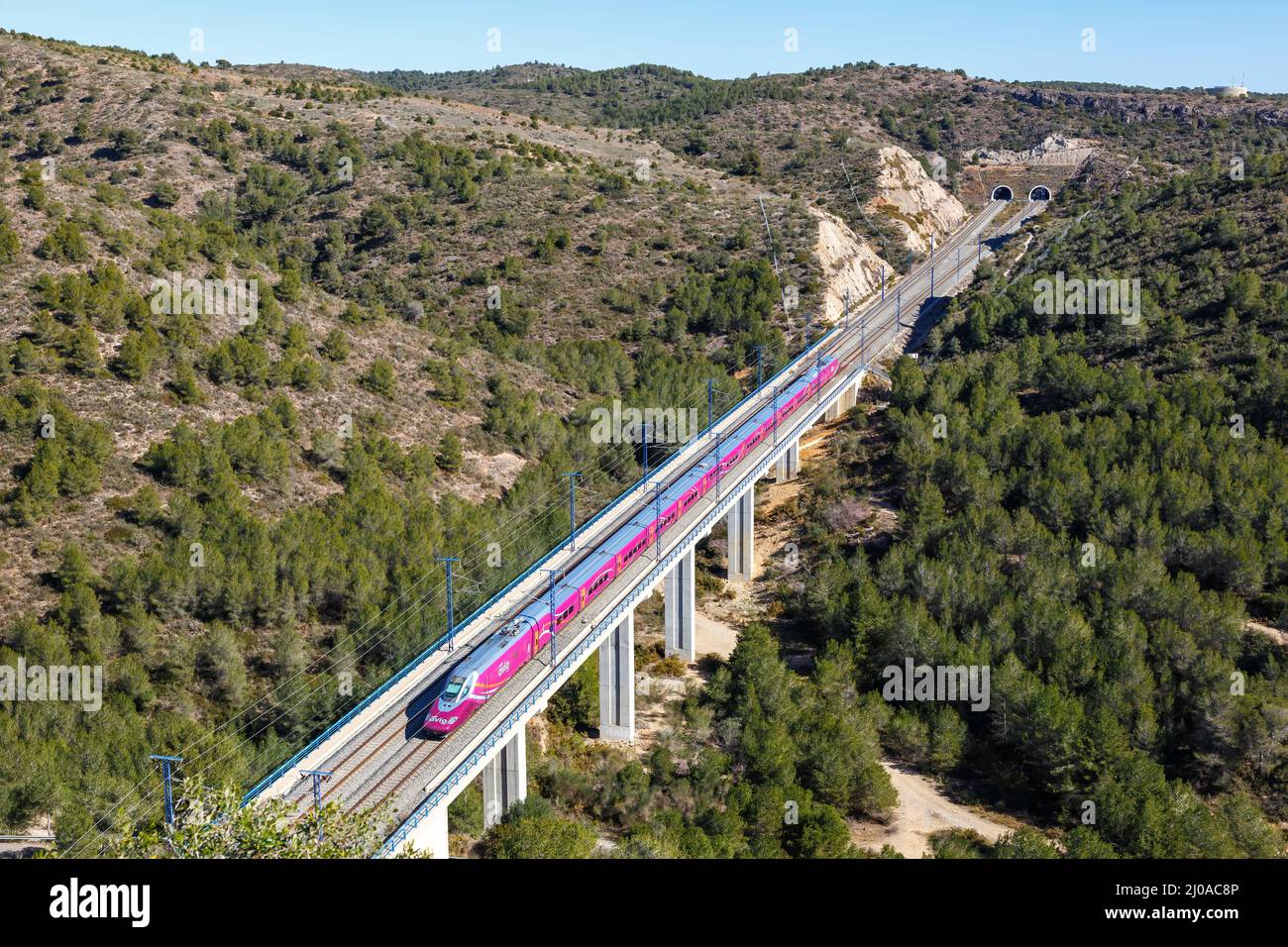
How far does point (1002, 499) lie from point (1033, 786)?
24195 mm

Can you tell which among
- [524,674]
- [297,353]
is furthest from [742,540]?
[297,353]

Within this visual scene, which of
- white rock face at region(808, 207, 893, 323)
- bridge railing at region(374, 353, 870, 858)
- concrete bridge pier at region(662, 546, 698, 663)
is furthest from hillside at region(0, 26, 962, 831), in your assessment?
bridge railing at region(374, 353, 870, 858)

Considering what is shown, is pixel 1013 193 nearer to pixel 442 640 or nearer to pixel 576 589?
A: pixel 576 589

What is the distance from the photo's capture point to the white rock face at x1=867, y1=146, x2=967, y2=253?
415ft

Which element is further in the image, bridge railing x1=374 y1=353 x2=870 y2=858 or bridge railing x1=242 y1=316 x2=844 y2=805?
bridge railing x1=242 y1=316 x2=844 y2=805

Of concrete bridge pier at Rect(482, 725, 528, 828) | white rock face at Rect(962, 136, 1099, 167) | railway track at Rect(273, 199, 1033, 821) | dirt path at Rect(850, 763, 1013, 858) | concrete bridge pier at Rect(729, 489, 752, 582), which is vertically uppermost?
white rock face at Rect(962, 136, 1099, 167)

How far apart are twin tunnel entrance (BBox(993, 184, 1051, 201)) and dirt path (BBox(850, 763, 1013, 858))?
379ft

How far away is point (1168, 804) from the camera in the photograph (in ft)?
130

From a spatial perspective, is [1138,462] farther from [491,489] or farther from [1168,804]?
[491,489]

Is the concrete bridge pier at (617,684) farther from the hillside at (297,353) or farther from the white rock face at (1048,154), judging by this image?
the white rock face at (1048,154)

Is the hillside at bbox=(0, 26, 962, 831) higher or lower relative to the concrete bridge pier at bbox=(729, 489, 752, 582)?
higher

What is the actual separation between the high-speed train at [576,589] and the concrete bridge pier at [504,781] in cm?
230

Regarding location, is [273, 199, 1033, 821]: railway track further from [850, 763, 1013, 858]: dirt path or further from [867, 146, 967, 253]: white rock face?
[867, 146, 967, 253]: white rock face
